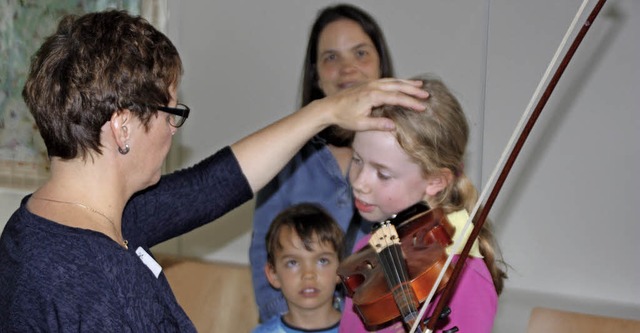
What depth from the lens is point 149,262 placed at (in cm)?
186

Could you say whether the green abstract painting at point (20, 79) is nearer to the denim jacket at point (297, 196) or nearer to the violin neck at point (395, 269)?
the denim jacket at point (297, 196)

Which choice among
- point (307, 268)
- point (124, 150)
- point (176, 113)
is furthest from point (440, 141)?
point (307, 268)

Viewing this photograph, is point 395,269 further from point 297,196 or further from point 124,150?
point 297,196

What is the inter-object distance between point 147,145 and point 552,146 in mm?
2212

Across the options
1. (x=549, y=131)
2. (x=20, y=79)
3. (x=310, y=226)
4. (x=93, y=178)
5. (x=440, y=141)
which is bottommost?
(x=20, y=79)

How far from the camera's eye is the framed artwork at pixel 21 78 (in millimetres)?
4551

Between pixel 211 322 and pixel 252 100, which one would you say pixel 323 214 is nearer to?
pixel 211 322

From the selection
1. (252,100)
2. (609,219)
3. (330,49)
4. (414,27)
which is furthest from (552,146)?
(252,100)

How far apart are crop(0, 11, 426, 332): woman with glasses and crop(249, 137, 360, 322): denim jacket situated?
109cm

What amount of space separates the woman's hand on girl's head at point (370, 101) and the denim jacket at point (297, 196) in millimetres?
947

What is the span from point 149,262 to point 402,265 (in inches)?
20.6

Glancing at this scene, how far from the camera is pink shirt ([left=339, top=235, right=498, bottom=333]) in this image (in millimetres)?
1936

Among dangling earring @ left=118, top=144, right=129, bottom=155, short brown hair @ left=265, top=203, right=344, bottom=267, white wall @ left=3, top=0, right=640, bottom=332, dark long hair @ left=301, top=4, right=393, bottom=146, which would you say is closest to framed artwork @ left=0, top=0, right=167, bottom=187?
white wall @ left=3, top=0, right=640, bottom=332

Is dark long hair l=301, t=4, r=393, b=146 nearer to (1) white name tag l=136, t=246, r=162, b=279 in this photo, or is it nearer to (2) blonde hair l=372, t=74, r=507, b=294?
(2) blonde hair l=372, t=74, r=507, b=294
